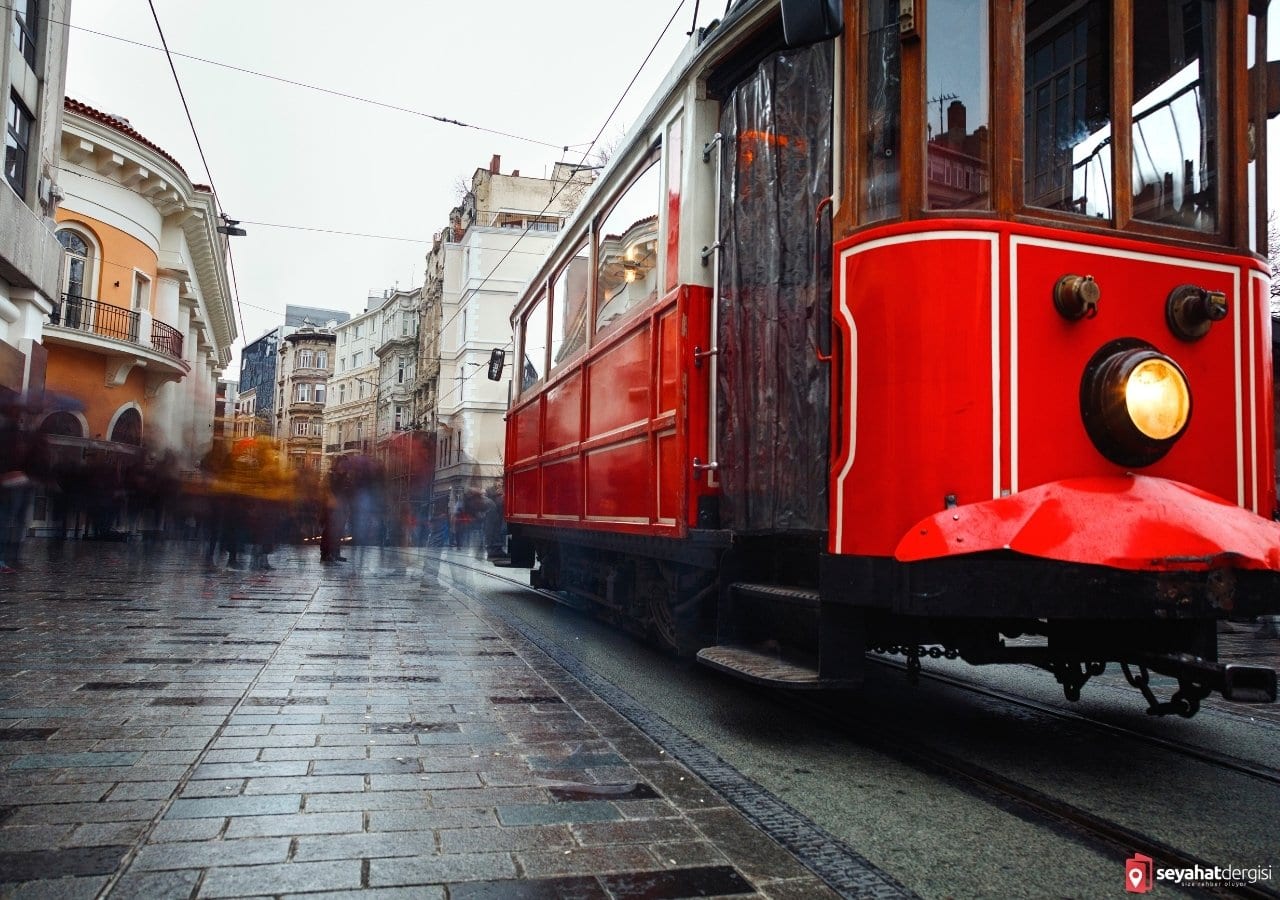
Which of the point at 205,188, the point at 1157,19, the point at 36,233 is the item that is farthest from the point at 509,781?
the point at 205,188

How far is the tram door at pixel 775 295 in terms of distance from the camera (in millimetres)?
4816

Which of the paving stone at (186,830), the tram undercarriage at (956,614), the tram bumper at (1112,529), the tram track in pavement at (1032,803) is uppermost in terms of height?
the tram bumper at (1112,529)

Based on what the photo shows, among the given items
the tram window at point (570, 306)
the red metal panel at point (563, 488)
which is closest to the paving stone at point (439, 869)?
the red metal panel at point (563, 488)

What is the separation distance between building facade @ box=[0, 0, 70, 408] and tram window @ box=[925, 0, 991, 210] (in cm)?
1283

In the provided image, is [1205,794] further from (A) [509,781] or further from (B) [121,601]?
(B) [121,601]

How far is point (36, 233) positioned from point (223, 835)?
1469 cm

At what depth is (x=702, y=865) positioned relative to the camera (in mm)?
2857

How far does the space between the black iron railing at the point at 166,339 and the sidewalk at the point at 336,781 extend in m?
21.3

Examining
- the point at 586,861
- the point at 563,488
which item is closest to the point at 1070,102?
the point at 586,861

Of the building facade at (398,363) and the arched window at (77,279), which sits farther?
the building facade at (398,363)

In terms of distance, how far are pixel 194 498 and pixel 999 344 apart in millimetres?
18952

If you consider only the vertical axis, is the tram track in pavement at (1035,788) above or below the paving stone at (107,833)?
below

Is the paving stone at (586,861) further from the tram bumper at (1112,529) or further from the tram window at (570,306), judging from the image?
the tram window at (570,306)

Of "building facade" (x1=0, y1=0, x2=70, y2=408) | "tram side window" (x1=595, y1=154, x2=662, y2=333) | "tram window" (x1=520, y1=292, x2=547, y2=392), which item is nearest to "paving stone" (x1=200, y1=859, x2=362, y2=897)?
"tram side window" (x1=595, y1=154, x2=662, y2=333)
